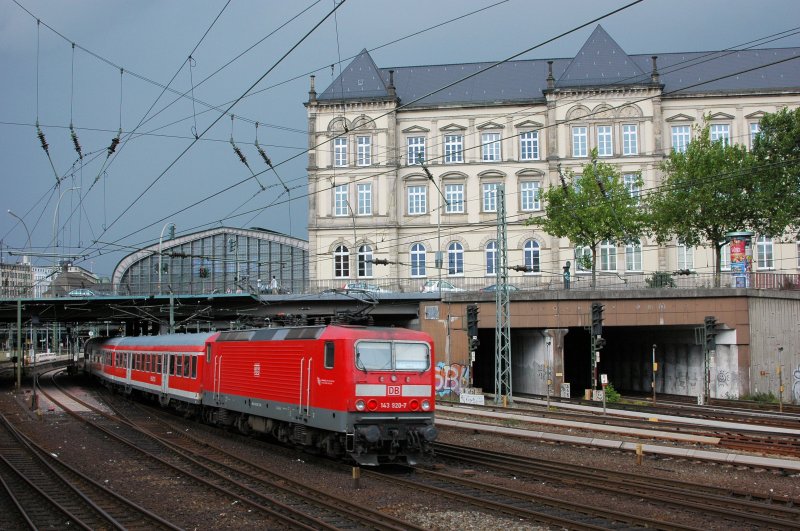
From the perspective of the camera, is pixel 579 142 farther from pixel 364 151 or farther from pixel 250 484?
pixel 250 484

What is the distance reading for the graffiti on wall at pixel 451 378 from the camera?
43.7 metres

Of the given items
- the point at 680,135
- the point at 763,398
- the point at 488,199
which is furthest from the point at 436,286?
the point at 680,135

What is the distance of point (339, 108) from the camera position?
6969 cm

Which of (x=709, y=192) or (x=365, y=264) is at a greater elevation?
(x=709, y=192)

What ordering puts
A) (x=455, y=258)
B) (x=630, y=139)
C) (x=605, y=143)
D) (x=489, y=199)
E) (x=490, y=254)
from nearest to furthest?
(x=630, y=139), (x=605, y=143), (x=490, y=254), (x=455, y=258), (x=489, y=199)

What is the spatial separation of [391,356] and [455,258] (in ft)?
162

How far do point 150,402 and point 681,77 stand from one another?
50831 mm

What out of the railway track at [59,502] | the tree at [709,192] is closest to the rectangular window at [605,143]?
the tree at [709,192]

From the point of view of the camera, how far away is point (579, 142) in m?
68.0

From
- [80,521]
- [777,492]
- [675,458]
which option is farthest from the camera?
[675,458]

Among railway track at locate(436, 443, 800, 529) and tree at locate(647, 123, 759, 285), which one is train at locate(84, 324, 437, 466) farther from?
tree at locate(647, 123, 759, 285)

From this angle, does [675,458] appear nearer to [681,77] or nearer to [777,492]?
[777,492]

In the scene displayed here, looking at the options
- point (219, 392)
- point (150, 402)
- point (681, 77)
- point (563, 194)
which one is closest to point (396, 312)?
point (563, 194)

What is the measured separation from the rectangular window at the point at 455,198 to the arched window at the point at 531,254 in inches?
240
